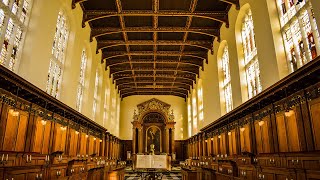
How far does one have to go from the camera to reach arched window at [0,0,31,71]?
26.6 ft

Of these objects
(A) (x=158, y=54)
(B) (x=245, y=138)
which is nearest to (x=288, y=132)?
(B) (x=245, y=138)

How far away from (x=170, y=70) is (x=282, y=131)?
17.3m

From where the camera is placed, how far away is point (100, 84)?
20.5 metres

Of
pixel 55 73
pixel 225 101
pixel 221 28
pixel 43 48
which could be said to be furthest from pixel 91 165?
pixel 221 28

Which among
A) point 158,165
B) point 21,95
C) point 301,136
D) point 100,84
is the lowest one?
point 158,165

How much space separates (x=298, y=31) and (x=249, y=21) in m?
4.38

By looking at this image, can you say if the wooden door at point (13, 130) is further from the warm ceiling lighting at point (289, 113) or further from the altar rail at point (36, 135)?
the warm ceiling lighting at point (289, 113)

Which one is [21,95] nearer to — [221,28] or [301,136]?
[301,136]

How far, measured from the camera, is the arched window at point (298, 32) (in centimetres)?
752

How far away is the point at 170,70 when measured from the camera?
2450cm

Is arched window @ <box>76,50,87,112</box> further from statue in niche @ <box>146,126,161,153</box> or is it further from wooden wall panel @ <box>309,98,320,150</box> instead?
statue in niche @ <box>146,126,161,153</box>

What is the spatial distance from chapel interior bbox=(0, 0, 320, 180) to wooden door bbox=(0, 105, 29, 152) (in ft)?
0.10

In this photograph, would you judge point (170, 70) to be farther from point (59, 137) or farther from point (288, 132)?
point (288, 132)

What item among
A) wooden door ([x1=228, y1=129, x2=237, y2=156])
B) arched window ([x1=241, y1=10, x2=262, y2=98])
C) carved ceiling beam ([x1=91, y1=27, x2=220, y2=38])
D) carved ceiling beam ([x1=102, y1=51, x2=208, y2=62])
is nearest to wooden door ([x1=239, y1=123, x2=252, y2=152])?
wooden door ([x1=228, y1=129, x2=237, y2=156])
